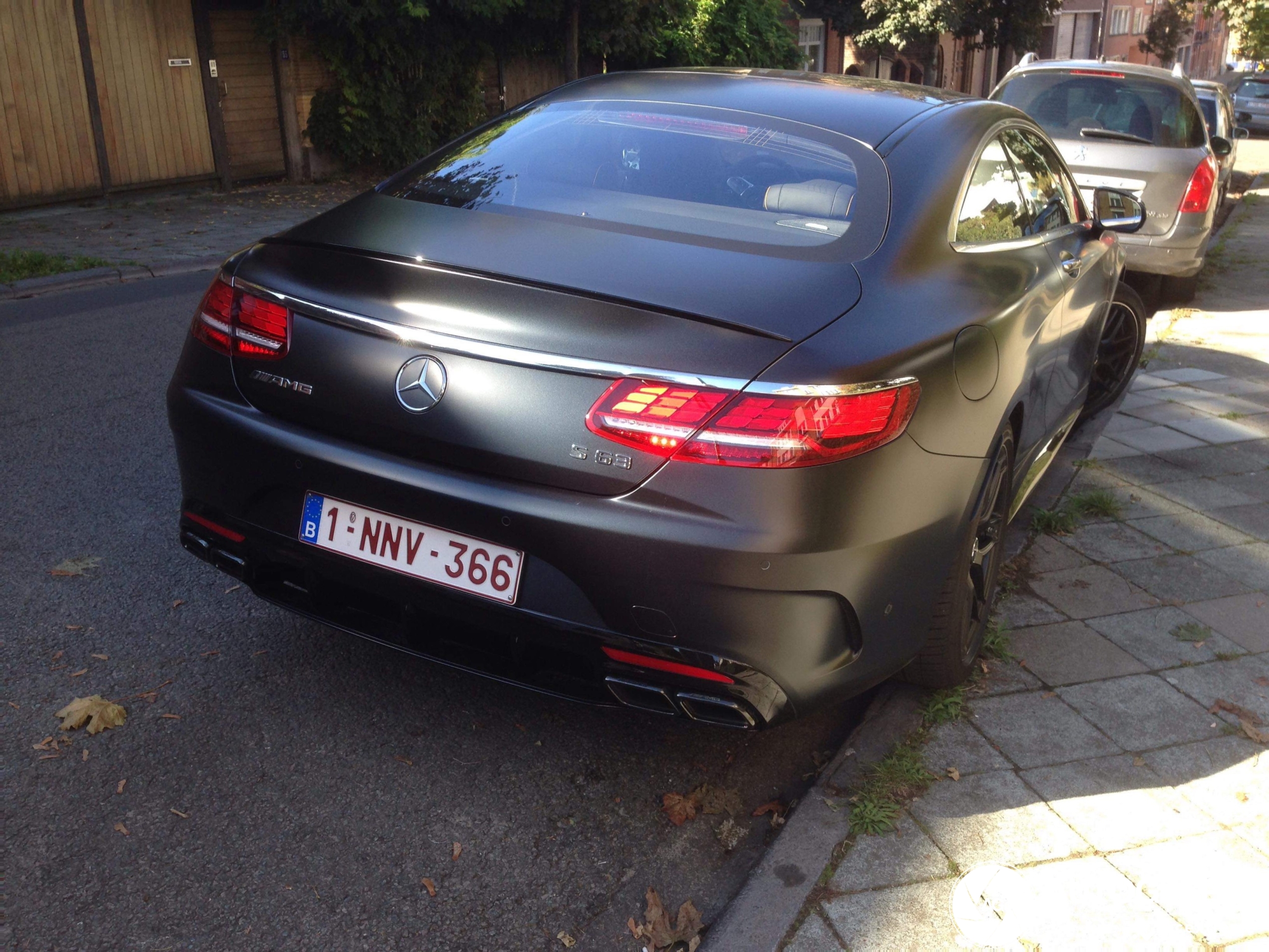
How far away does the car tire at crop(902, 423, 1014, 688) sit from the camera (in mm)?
2965

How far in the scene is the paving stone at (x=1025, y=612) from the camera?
3.79 meters

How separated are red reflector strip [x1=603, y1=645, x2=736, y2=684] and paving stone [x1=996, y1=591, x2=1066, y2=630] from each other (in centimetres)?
165

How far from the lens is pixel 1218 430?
5.92 meters

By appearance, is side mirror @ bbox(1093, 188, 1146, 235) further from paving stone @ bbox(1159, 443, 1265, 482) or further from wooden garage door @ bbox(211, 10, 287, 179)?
wooden garage door @ bbox(211, 10, 287, 179)

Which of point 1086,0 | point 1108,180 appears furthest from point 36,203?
point 1086,0

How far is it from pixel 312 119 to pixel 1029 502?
12841 millimetres

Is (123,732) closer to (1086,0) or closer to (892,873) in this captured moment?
(892,873)

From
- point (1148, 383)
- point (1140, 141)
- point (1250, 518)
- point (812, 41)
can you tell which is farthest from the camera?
point (812, 41)

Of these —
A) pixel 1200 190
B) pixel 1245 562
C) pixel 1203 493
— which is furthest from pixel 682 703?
pixel 1200 190

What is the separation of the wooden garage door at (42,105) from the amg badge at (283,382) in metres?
11.3

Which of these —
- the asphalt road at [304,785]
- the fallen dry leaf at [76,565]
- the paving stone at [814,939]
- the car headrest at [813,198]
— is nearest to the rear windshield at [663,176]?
the car headrest at [813,198]

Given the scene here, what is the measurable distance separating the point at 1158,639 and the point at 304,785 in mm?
2585

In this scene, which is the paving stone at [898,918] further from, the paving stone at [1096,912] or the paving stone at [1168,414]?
the paving stone at [1168,414]

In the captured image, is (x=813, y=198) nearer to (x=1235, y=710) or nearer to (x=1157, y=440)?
(x=1235, y=710)
